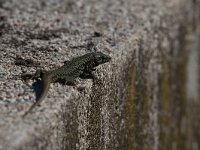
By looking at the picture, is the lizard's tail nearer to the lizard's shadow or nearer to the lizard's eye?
the lizard's shadow

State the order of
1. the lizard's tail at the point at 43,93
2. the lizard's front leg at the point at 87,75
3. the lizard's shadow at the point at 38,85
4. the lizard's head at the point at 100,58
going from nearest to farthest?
1. the lizard's tail at the point at 43,93
2. the lizard's shadow at the point at 38,85
3. the lizard's front leg at the point at 87,75
4. the lizard's head at the point at 100,58

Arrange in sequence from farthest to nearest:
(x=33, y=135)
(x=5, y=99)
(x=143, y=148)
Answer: (x=143, y=148) < (x=5, y=99) < (x=33, y=135)

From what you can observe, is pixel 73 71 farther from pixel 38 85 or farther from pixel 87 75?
pixel 38 85

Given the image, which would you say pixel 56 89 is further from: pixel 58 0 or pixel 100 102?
pixel 58 0

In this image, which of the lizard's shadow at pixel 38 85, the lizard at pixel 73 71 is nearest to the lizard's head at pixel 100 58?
the lizard at pixel 73 71

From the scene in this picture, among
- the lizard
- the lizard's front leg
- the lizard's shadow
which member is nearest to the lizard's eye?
the lizard

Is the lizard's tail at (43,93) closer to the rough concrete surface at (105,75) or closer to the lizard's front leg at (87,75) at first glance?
the rough concrete surface at (105,75)

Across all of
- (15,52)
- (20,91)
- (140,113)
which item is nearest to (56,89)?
(20,91)

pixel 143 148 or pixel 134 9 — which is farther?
pixel 134 9
